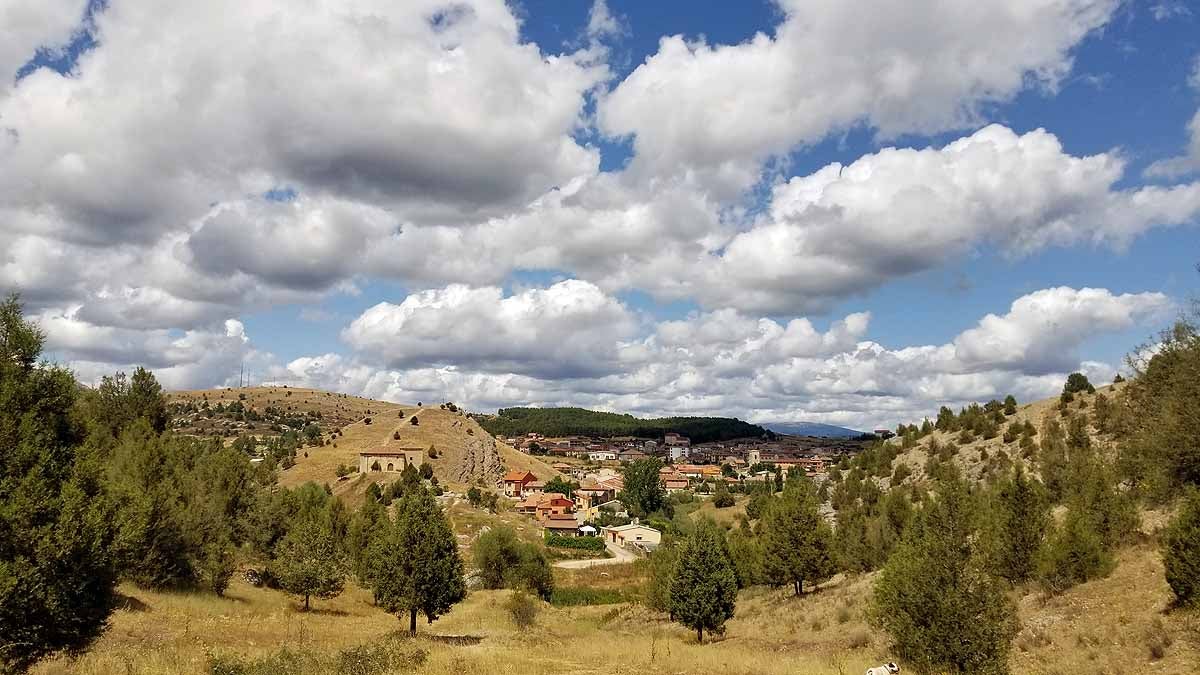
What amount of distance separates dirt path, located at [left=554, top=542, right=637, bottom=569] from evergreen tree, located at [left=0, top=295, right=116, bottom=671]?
76376 mm

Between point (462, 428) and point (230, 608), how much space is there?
356 feet

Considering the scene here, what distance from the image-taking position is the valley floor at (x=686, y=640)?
782 inches

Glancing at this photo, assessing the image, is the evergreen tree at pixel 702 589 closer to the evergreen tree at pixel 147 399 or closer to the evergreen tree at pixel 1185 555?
the evergreen tree at pixel 1185 555

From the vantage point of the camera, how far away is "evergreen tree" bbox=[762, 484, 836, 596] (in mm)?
46656

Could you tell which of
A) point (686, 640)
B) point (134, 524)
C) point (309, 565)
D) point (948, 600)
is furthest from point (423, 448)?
point (948, 600)

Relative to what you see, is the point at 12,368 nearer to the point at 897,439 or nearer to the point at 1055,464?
the point at 1055,464

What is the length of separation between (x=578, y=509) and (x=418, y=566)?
108 m

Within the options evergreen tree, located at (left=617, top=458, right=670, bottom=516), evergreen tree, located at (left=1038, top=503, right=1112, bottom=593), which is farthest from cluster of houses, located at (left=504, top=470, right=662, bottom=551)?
evergreen tree, located at (left=1038, top=503, right=1112, bottom=593)

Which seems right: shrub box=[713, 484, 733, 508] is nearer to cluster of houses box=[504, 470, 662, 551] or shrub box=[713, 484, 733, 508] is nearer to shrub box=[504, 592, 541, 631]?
cluster of houses box=[504, 470, 662, 551]

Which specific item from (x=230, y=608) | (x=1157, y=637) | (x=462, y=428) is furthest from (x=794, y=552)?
(x=462, y=428)

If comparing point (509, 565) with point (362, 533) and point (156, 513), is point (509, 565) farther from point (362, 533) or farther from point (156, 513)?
point (156, 513)

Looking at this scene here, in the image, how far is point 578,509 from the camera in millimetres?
133250

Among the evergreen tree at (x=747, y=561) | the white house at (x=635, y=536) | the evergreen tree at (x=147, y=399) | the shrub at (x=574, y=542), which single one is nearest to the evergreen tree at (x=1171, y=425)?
Result: the evergreen tree at (x=747, y=561)

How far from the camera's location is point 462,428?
143 m
